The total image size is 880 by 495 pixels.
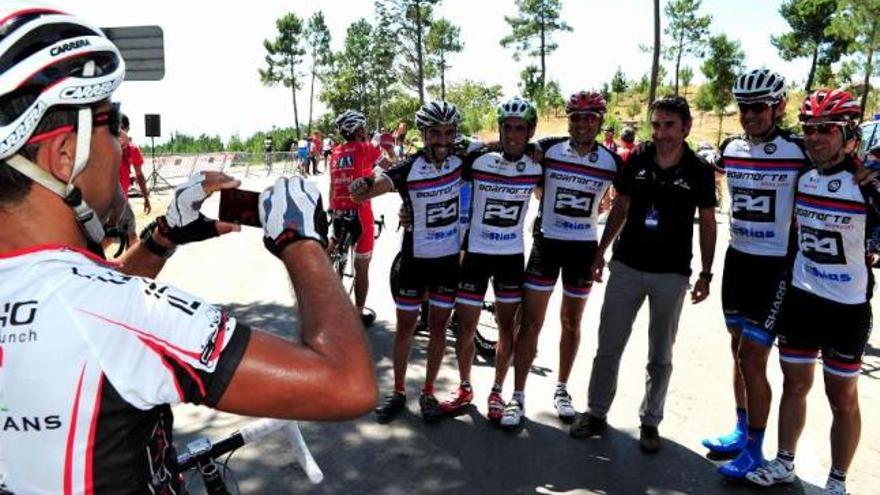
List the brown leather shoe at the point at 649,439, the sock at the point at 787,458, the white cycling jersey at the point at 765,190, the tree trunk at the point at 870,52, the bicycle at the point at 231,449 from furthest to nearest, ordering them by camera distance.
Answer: the tree trunk at the point at 870,52, the brown leather shoe at the point at 649,439, the white cycling jersey at the point at 765,190, the sock at the point at 787,458, the bicycle at the point at 231,449

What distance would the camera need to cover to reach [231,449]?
221cm

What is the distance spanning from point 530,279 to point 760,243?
1.66 meters

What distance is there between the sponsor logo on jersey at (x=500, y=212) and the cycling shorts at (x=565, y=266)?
382 millimetres

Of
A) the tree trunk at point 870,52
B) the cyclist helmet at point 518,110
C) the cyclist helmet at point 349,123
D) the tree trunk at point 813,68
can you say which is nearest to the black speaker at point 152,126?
the cyclist helmet at point 349,123

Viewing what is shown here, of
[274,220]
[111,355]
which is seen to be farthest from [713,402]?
[111,355]

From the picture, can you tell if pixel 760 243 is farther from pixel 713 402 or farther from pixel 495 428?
pixel 495 428

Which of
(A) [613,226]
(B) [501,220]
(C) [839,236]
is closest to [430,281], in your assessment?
(B) [501,220]

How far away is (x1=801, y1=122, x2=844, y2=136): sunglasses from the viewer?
12.2ft

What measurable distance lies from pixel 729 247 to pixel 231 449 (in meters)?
3.78

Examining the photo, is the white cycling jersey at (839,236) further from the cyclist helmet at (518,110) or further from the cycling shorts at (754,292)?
the cyclist helmet at (518,110)

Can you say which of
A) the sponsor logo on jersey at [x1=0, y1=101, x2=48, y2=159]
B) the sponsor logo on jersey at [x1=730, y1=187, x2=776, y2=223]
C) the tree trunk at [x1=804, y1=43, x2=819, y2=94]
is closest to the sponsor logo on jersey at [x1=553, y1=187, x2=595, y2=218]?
the sponsor logo on jersey at [x1=730, y1=187, x2=776, y2=223]

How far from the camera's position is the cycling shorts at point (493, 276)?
4.88m

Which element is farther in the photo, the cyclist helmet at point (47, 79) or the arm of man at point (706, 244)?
the arm of man at point (706, 244)

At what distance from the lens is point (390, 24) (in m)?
57.2
